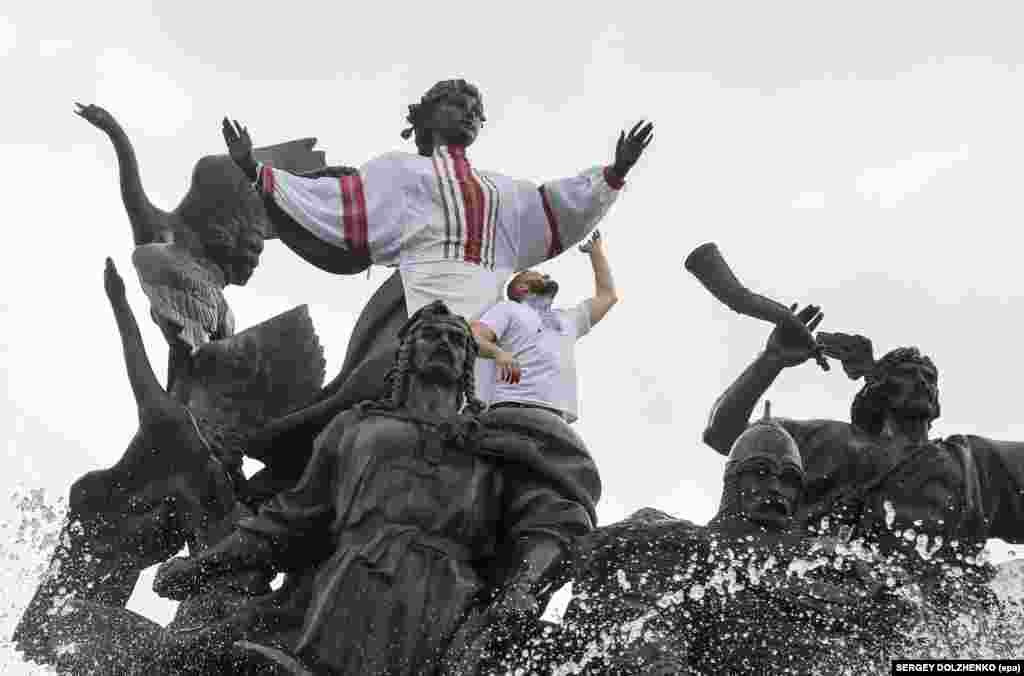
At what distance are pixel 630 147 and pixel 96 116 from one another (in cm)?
345

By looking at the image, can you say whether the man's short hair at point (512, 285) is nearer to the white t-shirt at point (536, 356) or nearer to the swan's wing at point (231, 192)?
the white t-shirt at point (536, 356)

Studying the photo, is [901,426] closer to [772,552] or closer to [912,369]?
[912,369]

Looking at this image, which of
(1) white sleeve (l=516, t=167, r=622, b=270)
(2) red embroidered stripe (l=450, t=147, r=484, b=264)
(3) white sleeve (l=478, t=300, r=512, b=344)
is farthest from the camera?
(1) white sleeve (l=516, t=167, r=622, b=270)

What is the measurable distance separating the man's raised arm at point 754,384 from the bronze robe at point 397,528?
5.35 ft

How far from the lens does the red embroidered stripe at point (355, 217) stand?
43.3 feet

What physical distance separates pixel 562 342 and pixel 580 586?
2509mm

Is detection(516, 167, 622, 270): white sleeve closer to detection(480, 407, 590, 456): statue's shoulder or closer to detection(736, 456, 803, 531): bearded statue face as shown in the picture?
detection(480, 407, 590, 456): statue's shoulder

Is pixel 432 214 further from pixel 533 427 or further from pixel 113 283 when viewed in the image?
pixel 533 427

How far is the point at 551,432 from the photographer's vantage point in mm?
10820

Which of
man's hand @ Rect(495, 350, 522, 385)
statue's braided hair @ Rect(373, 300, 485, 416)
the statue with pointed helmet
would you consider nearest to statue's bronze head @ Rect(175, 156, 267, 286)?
man's hand @ Rect(495, 350, 522, 385)

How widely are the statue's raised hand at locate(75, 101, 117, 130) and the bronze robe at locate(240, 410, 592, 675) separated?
4.02 metres

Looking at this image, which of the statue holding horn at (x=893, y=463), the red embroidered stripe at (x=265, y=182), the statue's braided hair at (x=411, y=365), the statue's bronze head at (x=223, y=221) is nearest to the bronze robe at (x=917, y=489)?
the statue holding horn at (x=893, y=463)

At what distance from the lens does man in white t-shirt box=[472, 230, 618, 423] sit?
11.8 meters

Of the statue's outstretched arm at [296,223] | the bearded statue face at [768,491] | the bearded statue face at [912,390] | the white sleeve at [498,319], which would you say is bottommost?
the bearded statue face at [768,491]
